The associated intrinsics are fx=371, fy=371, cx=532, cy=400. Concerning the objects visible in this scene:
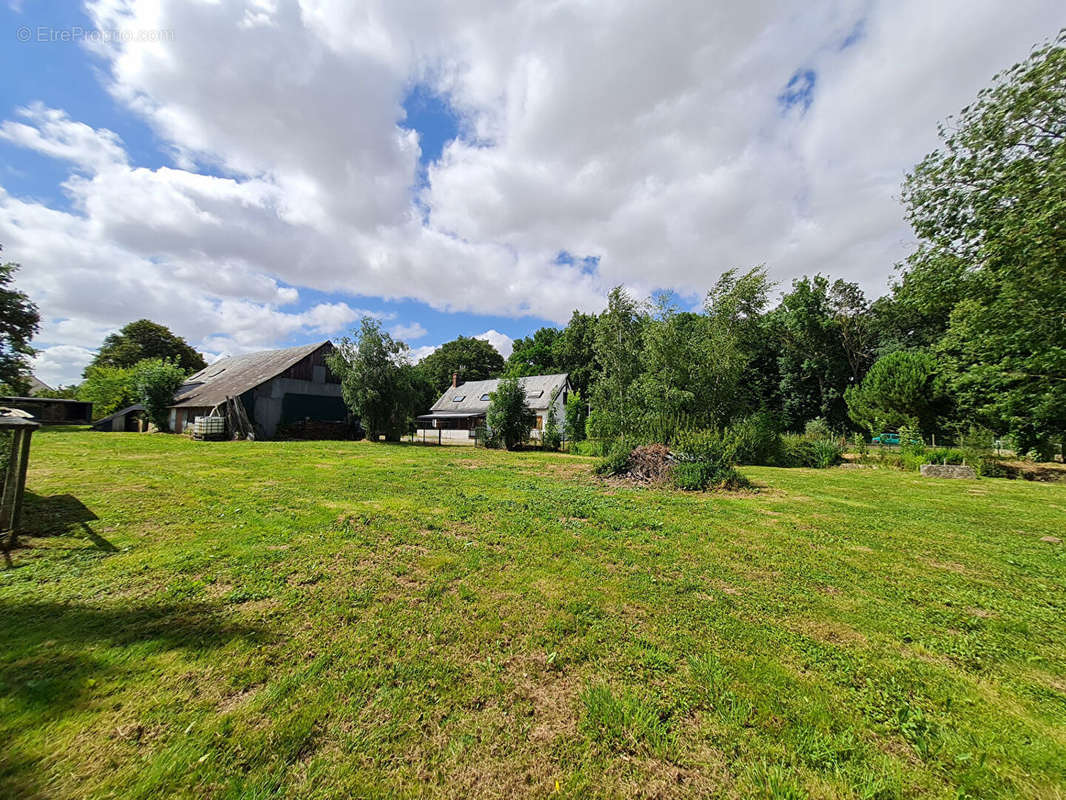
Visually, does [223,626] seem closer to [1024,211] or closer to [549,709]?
[549,709]

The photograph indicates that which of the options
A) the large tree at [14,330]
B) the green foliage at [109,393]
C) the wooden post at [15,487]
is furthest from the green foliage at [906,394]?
the green foliage at [109,393]

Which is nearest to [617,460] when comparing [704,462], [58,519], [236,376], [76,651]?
[704,462]

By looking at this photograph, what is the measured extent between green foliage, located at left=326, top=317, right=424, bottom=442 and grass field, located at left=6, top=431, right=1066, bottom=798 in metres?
17.5

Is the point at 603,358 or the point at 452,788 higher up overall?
the point at 603,358

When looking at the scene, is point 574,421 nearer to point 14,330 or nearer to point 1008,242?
point 1008,242

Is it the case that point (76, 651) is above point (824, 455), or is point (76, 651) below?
below

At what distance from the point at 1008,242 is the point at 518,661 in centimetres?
1486

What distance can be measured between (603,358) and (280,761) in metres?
20.2

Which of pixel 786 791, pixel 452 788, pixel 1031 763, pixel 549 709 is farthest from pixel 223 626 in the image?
pixel 1031 763

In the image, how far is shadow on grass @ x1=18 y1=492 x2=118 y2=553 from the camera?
4.98 meters

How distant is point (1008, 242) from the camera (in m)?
9.28

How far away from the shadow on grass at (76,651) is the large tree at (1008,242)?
638 inches

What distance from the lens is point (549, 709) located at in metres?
2.36

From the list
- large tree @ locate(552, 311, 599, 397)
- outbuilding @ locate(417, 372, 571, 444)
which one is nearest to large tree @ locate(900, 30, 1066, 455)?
outbuilding @ locate(417, 372, 571, 444)
